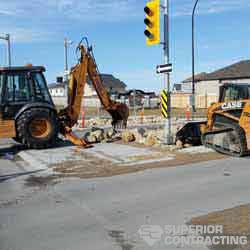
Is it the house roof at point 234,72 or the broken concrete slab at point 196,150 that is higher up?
the house roof at point 234,72

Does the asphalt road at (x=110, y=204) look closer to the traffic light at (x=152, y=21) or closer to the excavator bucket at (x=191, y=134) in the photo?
the excavator bucket at (x=191, y=134)

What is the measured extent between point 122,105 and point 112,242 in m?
10.5

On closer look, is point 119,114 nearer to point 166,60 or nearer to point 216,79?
point 166,60

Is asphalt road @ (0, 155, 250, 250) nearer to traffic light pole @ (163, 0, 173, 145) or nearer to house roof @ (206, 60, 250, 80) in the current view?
traffic light pole @ (163, 0, 173, 145)

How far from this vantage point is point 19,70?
12.6 metres

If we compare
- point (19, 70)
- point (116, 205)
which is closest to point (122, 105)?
point (19, 70)

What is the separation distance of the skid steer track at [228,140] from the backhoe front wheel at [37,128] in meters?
5.12

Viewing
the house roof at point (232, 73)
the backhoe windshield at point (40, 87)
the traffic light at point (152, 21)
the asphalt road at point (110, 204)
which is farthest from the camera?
the house roof at point (232, 73)

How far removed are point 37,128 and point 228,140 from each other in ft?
20.6

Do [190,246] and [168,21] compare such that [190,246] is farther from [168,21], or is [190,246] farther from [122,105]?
[122,105]

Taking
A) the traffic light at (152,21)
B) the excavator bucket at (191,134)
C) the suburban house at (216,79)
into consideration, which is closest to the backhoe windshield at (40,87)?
the traffic light at (152,21)

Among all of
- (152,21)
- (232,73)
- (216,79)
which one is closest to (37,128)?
(152,21)

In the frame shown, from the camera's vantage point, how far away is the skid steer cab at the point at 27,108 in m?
12.4

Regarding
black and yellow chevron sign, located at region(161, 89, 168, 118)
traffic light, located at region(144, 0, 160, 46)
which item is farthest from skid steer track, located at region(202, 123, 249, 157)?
traffic light, located at region(144, 0, 160, 46)
